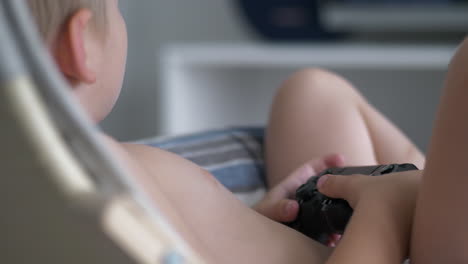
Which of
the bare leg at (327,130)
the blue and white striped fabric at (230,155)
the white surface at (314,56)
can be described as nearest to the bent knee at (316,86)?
the bare leg at (327,130)

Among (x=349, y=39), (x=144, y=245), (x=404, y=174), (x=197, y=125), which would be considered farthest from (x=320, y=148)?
(x=349, y=39)

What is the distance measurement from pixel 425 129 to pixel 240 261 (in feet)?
5.44

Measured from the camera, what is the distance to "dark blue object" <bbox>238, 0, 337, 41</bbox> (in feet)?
6.57

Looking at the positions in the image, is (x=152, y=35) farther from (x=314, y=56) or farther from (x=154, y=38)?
(x=314, y=56)

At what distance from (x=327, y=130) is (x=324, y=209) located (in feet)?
0.73

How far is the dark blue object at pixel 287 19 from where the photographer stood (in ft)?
6.57

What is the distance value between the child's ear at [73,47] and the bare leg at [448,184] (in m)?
0.27

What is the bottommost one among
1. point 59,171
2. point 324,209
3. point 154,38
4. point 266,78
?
point 266,78

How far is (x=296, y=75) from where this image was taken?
0.97 metres

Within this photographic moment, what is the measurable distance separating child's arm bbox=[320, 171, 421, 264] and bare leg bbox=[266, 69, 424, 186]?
258mm

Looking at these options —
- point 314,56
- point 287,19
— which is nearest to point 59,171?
point 314,56

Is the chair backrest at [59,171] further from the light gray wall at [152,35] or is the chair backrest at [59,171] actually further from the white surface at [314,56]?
the light gray wall at [152,35]

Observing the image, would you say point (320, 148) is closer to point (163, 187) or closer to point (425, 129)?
point (163, 187)

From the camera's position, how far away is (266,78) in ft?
7.45
